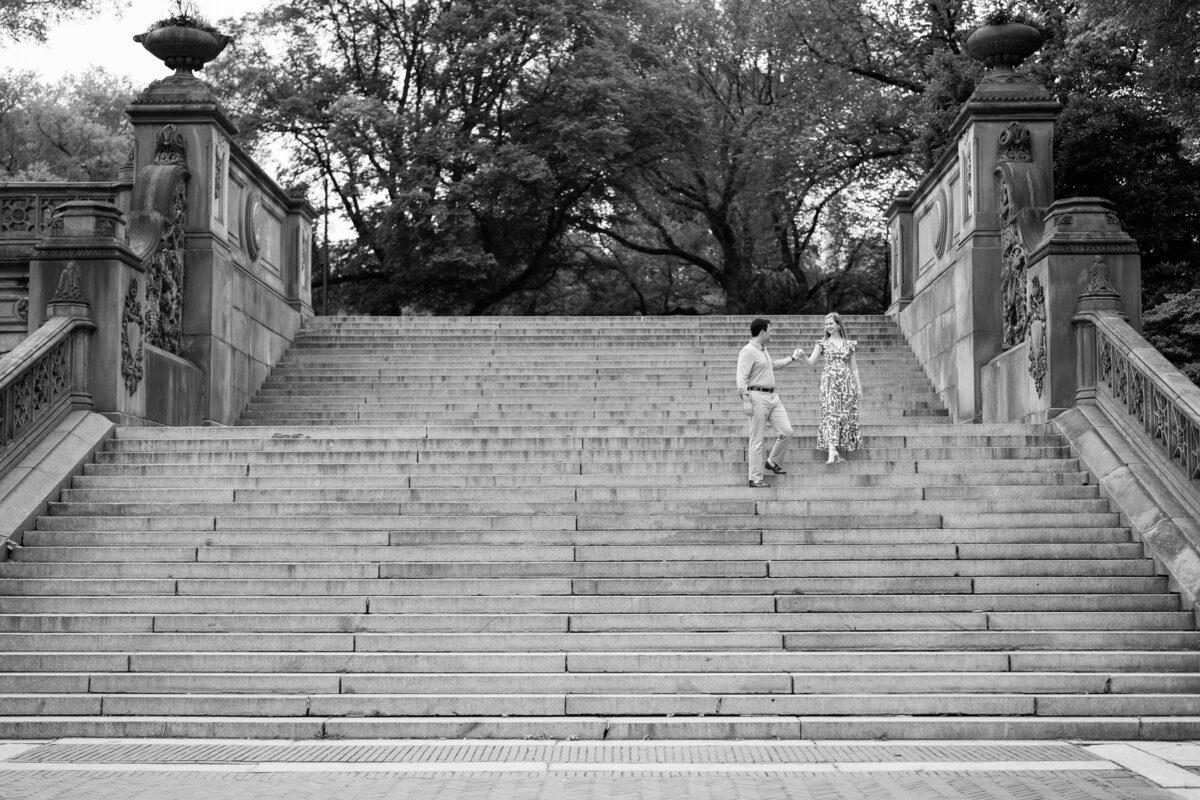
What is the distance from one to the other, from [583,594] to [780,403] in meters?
3.52

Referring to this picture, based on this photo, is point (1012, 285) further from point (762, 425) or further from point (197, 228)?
point (197, 228)

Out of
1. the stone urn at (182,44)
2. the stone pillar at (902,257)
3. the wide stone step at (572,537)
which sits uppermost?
the stone urn at (182,44)

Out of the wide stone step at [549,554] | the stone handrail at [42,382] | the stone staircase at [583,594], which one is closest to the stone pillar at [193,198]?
the stone handrail at [42,382]

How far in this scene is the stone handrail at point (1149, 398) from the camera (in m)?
10.7

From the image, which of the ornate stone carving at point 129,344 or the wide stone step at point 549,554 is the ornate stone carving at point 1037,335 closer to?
the wide stone step at point 549,554

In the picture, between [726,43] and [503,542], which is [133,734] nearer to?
[503,542]

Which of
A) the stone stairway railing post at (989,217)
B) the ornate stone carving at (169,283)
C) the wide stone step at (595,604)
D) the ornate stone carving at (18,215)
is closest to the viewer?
the wide stone step at (595,604)

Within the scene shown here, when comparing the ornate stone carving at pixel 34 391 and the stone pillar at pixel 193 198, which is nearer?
the ornate stone carving at pixel 34 391

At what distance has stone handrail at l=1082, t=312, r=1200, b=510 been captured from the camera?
35.0ft

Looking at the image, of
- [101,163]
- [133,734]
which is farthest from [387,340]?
[101,163]

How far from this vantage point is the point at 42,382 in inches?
510

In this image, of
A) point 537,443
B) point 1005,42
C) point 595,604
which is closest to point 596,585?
point 595,604

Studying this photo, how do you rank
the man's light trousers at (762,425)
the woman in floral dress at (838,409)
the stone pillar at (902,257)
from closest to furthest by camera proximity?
1. the man's light trousers at (762,425)
2. the woman in floral dress at (838,409)
3. the stone pillar at (902,257)

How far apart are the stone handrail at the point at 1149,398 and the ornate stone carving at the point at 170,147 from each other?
1150 cm
